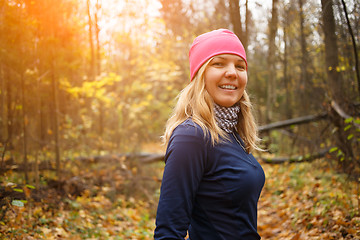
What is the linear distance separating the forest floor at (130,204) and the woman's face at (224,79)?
2800 millimetres

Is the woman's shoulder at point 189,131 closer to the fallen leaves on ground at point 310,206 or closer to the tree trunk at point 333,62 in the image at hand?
the fallen leaves on ground at point 310,206

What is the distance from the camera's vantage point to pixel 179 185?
1.74 metres

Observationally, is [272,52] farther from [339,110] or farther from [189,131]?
[189,131]

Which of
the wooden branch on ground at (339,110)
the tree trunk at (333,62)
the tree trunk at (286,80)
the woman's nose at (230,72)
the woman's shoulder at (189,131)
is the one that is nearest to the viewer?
the woman's shoulder at (189,131)

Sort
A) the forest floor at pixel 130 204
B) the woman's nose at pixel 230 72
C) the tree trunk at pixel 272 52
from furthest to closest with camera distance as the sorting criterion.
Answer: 1. the tree trunk at pixel 272 52
2. the forest floor at pixel 130 204
3. the woman's nose at pixel 230 72

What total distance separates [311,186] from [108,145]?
677cm

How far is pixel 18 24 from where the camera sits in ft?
16.8

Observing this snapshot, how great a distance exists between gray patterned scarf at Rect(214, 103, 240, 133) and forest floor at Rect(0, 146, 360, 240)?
8.99 ft

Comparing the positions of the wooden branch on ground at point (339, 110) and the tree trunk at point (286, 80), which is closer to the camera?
the wooden branch on ground at point (339, 110)

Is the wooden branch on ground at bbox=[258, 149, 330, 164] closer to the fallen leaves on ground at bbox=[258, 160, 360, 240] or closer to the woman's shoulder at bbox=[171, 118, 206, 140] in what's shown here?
the fallen leaves on ground at bbox=[258, 160, 360, 240]

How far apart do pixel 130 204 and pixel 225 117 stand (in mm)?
6385

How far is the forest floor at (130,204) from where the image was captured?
15.0 feet

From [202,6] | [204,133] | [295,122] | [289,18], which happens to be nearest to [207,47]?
[204,133]

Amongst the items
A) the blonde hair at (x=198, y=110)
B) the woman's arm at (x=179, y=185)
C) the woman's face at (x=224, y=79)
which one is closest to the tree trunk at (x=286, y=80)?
the woman's face at (x=224, y=79)
